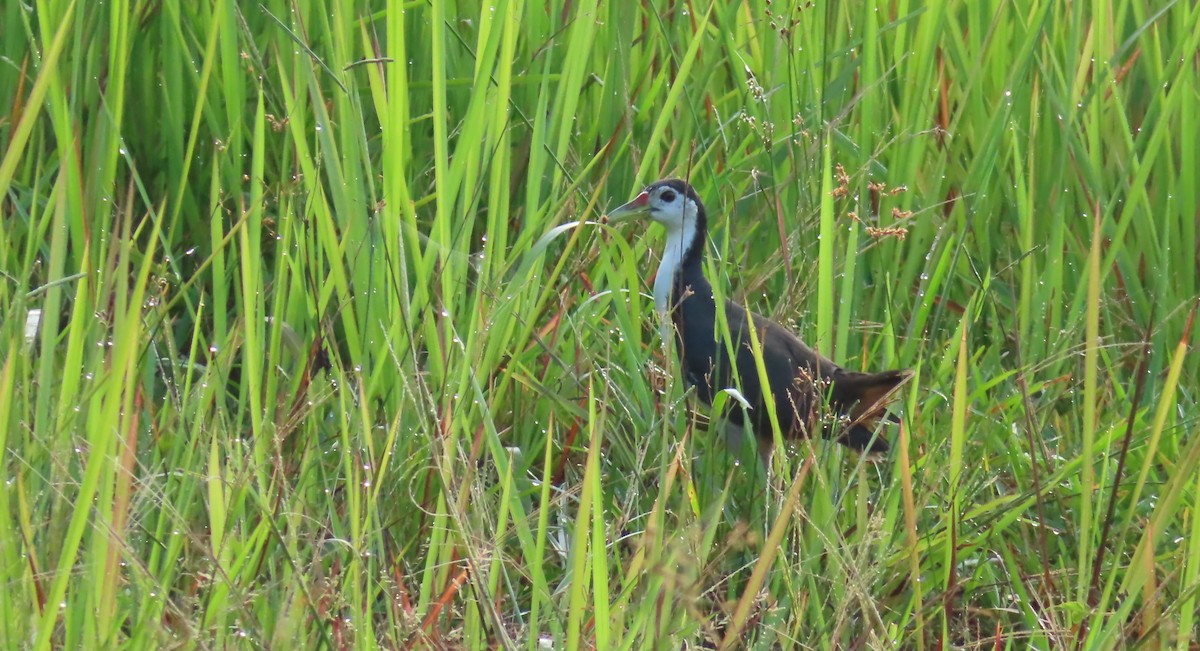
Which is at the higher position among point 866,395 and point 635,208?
point 635,208

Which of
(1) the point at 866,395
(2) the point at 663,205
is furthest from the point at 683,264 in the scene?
(1) the point at 866,395

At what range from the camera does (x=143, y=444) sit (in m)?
2.40

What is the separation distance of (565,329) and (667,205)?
1.47 ft

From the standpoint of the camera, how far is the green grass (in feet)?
6.12

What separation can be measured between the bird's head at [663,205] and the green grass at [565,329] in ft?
0.26

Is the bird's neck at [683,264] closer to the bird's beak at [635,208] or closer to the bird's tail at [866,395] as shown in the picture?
the bird's beak at [635,208]

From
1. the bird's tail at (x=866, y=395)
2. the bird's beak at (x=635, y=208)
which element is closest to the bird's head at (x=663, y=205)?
the bird's beak at (x=635, y=208)

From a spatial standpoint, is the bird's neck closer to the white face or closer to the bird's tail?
the white face

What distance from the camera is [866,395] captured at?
267 centimetres

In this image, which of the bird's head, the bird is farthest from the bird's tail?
the bird's head

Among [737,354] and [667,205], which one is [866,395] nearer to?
[737,354]

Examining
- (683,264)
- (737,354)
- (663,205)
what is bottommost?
(737,354)

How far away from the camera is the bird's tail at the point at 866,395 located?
8.23 ft

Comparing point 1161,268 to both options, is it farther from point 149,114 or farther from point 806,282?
point 149,114
